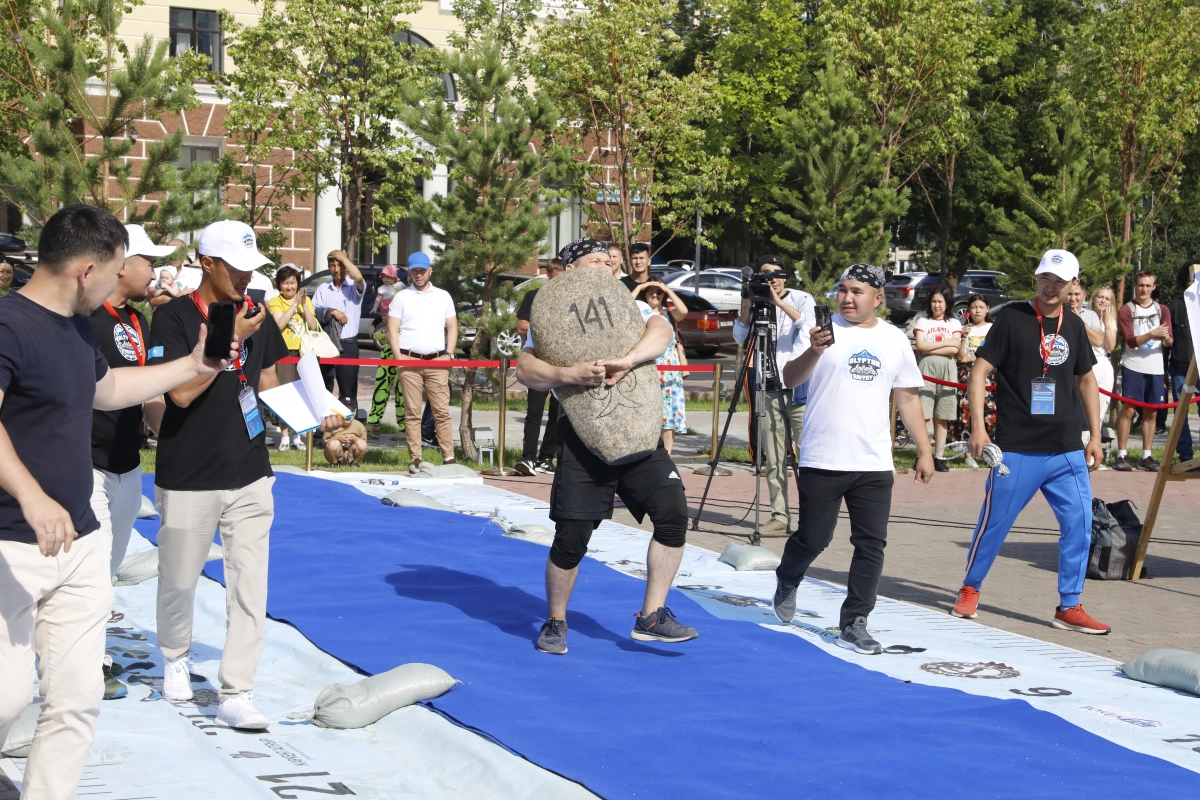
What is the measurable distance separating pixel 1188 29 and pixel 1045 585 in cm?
1727

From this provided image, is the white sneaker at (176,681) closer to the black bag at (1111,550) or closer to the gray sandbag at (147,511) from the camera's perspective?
the gray sandbag at (147,511)

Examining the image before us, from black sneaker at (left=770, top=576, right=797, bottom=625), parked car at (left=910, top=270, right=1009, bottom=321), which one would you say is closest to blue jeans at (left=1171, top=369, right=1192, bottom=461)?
black sneaker at (left=770, top=576, right=797, bottom=625)

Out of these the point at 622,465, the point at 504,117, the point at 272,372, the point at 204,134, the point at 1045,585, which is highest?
the point at 204,134

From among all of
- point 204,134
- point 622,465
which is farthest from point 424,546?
point 204,134

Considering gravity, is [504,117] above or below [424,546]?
above

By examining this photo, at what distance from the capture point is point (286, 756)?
16.2ft

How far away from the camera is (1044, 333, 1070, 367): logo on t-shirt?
24.5 feet

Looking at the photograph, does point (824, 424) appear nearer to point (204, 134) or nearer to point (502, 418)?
point (502, 418)

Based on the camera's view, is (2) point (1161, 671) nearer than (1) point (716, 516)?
Yes

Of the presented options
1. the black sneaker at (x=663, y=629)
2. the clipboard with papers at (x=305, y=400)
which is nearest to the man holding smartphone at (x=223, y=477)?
the clipboard with papers at (x=305, y=400)

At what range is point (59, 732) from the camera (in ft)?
12.3

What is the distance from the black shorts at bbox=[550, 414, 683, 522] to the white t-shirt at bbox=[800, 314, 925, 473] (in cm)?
96

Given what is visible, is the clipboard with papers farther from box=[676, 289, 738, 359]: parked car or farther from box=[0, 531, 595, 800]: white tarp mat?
box=[676, 289, 738, 359]: parked car

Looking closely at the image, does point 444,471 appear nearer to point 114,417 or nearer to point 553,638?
point 553,638
